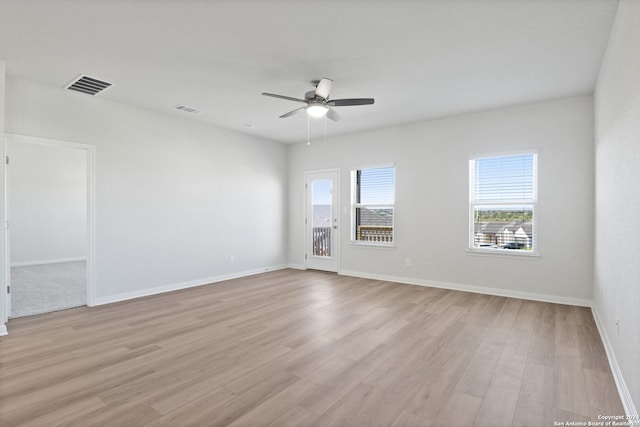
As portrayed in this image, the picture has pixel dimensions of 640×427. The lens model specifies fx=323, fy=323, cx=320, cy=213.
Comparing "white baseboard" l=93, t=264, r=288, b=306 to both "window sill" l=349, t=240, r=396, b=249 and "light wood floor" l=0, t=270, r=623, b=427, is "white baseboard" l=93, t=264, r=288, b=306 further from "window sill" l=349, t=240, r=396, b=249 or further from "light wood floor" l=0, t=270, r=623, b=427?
"window sill" l=349, t=240, r=396, b=249

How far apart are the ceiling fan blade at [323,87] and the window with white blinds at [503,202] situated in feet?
9.14

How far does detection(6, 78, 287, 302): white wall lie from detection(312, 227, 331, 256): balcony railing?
98 centimetres

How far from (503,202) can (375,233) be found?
2.27 m

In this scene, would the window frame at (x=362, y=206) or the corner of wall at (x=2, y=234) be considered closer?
the corner of wall at (x=2, y=234)

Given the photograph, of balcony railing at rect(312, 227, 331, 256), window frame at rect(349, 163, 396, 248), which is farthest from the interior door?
window frame at rect(349, 163, 396, 248)

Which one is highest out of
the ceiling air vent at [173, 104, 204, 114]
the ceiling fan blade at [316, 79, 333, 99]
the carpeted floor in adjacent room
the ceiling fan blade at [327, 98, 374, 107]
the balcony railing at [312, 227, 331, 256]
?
the ceiling air vent at [173, 104, 204, 114]

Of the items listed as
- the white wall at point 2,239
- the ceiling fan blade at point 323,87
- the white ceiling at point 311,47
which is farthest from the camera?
the ceiling fan blade at point 323,87

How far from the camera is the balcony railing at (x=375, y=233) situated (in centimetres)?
611

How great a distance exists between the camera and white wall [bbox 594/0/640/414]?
1.93 meters

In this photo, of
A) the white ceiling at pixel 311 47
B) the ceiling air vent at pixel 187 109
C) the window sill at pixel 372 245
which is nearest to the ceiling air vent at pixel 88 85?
the white ceiling at pixel 311 47

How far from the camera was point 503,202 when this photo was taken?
16.0ft

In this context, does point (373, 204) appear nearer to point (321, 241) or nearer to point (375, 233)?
point (375, 233)

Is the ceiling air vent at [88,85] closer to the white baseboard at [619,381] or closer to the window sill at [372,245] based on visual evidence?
the window sill at [372,245]

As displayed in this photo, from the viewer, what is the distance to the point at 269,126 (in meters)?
5.92
